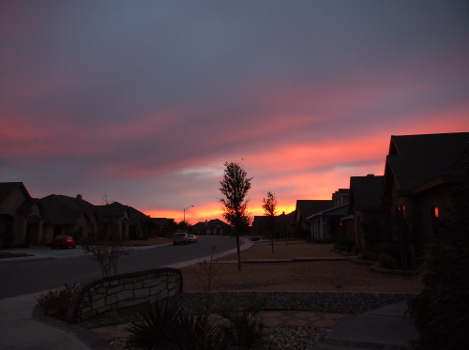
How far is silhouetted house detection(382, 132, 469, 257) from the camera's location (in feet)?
47.0

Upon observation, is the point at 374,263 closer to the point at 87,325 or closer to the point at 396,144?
the point at 396,144

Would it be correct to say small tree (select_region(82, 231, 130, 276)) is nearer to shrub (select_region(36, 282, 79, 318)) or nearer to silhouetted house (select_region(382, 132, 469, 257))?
shrub (select_region(36, 282, 79, 318))

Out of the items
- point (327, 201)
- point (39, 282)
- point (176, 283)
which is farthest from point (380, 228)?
point (327, 201)

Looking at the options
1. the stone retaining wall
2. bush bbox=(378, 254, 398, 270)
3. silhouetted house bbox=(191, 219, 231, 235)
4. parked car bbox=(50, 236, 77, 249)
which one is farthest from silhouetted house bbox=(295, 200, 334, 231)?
silhouetted house bbox=(191, 219, 231, 235)

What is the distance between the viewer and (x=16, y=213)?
39719 mm

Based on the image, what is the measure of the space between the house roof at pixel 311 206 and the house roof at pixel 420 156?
3707 cm

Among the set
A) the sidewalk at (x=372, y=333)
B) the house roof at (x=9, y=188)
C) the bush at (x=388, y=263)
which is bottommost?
the sidewalk at (x=372, y=333)

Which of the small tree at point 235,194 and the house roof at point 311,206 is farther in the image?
the house roof at point 311,206

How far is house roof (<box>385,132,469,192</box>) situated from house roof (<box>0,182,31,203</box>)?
120 feet

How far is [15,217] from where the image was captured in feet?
130

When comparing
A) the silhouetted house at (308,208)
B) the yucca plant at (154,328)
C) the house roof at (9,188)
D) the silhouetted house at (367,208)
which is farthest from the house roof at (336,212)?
the yucca plant at (154,328)

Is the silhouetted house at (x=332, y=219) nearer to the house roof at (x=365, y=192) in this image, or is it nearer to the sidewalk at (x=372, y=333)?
the house roof at (x=365, y=192)

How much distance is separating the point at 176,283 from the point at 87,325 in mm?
3282

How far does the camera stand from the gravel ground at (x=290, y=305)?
6021 mm
